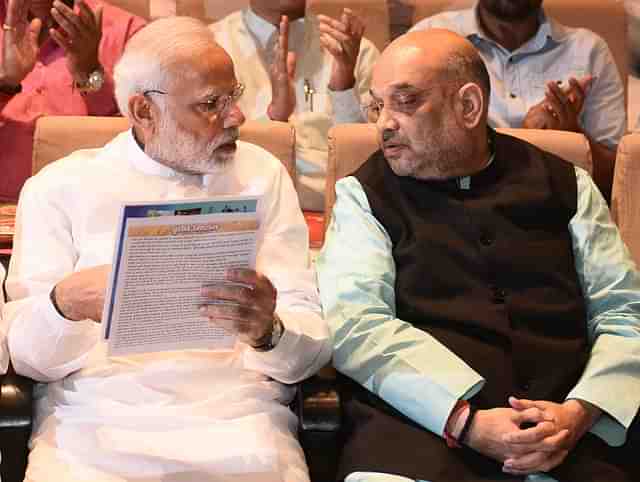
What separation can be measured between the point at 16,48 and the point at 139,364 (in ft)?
4.91

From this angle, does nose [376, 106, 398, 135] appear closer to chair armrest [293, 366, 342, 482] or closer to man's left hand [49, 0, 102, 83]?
chair armrest [293, 366, 342, 482]

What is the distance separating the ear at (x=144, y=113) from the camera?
262 cm

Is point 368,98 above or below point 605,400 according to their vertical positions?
above

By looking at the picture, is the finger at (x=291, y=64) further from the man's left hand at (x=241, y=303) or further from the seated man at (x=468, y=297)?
the man's left hand at (x=241, y=303)

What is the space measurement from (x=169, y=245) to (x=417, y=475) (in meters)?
0.72

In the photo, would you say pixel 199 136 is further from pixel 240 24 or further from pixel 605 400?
pixel 240 24

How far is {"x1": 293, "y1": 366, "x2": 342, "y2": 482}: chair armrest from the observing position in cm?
244

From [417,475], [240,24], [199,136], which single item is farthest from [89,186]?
[240,24]

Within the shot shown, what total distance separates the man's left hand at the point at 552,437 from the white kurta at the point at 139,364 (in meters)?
0.45

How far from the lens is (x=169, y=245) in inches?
84.2

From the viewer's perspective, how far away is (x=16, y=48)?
3607 mm

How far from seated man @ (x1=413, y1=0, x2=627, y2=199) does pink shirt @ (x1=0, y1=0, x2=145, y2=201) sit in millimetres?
1153

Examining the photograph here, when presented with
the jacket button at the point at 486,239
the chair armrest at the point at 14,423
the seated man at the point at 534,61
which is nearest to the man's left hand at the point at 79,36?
the seated man at the point at 534,61

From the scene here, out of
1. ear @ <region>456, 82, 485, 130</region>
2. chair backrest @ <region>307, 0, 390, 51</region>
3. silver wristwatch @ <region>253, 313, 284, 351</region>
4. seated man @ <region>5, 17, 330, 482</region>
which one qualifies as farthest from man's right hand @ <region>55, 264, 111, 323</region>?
chair backrest @ <region>307, 0, 390, 51</region>
